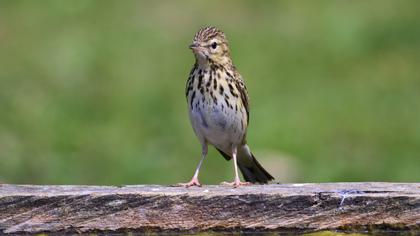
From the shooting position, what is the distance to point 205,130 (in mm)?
7629

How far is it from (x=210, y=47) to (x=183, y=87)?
5264mm

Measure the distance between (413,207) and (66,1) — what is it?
1040 cm

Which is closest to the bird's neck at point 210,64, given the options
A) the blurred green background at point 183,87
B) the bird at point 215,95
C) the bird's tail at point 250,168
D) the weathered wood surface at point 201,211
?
the bird at point 215,95

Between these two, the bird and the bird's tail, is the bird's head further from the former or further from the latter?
the bird's tail

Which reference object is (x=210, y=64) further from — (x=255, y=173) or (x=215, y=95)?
(x=255, y=173)

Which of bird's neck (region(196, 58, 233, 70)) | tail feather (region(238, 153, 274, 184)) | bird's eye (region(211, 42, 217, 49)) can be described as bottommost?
tail feather (region(238, 153, 274, 184))

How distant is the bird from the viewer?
751 cm

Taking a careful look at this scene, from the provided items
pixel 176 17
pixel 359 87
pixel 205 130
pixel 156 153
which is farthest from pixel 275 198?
pixel 176 17

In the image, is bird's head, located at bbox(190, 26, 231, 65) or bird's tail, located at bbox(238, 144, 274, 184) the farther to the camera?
bird's tail, located at bbox(238, 144, 274, 184)

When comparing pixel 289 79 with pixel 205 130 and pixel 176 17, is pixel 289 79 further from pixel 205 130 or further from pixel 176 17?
pixel 205 130

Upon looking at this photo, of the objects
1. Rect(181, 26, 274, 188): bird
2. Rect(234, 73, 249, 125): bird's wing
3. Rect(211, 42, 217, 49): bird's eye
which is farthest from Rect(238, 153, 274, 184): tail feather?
Rect(211, 42, 217, 49): bird's eye

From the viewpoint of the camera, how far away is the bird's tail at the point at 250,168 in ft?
25.5

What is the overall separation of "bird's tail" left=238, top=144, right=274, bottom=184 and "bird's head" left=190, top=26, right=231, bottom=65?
2.37ft

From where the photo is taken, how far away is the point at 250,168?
26.0ft
